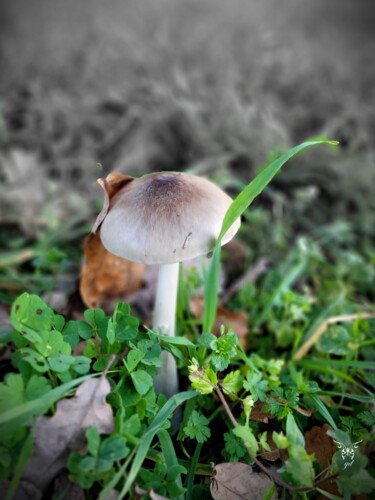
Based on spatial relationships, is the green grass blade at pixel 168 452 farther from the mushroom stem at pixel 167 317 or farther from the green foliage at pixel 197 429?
the mushroom stem at pixel 167 317

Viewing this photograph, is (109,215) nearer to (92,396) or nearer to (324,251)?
(92,396)

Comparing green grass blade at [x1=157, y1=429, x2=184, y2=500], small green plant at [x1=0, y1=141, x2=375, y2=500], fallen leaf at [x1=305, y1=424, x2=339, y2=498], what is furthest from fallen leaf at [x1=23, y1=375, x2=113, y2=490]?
fallen leaf at [x1=305, y1=424, x2=339, y2=498]

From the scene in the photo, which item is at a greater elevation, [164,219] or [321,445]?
[164,219]

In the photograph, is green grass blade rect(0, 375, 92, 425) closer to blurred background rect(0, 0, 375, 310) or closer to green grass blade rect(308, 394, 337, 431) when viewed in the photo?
green grass blade rect(308, 394, 337, 431)

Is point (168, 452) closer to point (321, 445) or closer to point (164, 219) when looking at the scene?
point (321, 445)

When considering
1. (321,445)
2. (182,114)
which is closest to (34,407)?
(321,445)
